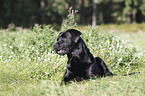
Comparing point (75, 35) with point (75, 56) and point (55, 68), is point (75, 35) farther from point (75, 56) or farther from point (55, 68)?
point (55, 68)

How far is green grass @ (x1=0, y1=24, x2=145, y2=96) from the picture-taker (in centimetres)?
292

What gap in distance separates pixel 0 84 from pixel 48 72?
1.19 m

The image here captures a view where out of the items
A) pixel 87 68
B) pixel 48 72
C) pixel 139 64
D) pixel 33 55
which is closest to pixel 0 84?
pixel 48 72

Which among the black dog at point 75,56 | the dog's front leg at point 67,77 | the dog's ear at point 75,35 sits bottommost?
the dog's front leg at point 67,77

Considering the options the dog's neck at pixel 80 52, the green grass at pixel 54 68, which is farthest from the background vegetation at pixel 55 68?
the dog's neck at pixel 80 52

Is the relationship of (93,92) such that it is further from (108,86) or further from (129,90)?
(129,90)

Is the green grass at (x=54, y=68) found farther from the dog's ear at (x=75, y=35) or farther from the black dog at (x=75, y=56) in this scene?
the dog's ear at (x=75, y=35)

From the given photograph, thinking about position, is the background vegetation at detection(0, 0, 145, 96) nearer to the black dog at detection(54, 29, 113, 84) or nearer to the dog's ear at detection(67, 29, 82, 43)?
the black dog at detection(54, 29, 113, 84)

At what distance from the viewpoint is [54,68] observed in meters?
4.49

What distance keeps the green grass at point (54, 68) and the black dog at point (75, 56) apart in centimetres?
18

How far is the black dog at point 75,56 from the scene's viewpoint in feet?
10.4

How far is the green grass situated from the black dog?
18 cm

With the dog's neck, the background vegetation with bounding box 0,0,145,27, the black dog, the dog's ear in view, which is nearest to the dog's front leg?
the black dog

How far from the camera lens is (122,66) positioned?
5152 millimetres
